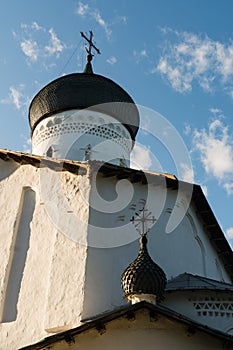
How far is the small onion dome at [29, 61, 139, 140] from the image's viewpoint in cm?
1091

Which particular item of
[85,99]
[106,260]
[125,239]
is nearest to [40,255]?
[106,260]

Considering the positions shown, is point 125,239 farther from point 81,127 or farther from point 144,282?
point 81,127

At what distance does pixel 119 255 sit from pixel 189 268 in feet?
4.98

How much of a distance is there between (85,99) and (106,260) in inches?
197

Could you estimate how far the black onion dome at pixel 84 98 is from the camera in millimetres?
10906

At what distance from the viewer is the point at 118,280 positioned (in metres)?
6.84

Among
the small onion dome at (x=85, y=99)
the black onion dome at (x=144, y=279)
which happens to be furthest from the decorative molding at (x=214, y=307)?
the small onion dome at (x=85, y=99)

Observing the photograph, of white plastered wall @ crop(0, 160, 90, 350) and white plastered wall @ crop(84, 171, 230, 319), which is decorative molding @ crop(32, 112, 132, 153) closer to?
white plastered wall @ crop(0, 160, 90, 350)

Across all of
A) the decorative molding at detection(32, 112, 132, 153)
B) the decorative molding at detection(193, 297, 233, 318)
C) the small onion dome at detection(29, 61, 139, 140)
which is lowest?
the decorative molding at detection(193, 297, 233, 318)

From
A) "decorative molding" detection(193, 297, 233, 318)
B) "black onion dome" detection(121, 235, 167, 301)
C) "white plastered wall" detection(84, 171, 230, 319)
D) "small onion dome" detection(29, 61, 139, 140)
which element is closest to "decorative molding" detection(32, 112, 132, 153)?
"small onion dome" detection(29, 61, 139, 140)

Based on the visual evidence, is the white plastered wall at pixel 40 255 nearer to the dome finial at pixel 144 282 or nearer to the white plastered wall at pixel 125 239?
the white plastered wall at pixel 125 239

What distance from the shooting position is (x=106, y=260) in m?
6.93

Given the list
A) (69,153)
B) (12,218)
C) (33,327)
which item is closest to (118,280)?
(33,327)

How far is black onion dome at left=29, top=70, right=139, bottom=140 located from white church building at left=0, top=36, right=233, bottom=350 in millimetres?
2980
